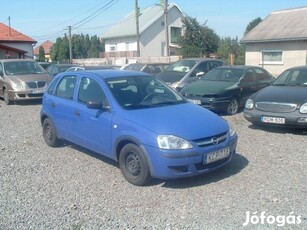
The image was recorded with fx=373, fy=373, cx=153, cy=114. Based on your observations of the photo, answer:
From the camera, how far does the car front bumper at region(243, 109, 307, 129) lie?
7633 millimetres

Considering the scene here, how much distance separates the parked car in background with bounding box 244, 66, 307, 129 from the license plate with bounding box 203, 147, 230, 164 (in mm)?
3059

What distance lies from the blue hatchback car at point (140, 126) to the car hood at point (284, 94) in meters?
2.95

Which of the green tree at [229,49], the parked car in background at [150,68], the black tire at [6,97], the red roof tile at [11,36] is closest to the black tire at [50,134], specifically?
the black tire at [6,97]

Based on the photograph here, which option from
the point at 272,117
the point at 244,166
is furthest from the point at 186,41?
the point at 244,166

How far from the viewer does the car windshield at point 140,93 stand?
18.7ft

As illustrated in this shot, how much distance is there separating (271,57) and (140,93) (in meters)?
22.5

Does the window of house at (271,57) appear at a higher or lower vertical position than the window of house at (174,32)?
lower

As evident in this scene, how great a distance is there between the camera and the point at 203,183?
5.21m

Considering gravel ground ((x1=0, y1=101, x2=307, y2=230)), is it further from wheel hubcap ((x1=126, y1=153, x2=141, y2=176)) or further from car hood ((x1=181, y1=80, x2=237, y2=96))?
car hood ((x1=181, y1=80, x2=237, y2=96))

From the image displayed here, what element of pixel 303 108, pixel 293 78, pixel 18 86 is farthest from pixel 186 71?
pixel 303 108

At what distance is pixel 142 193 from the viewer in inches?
194

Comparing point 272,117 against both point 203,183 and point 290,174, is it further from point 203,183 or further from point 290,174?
point 203,183

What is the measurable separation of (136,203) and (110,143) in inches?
48.0

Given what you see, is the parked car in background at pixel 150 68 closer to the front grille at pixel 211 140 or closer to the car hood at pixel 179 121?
the car hood at pixel 179 121
